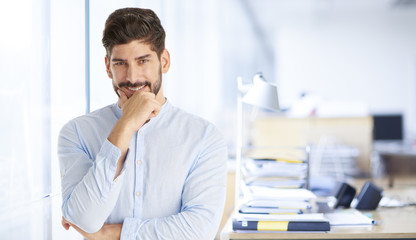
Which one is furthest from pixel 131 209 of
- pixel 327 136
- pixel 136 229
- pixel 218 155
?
pixel 327 136

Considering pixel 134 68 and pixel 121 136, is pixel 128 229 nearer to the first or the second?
pixel 121 136

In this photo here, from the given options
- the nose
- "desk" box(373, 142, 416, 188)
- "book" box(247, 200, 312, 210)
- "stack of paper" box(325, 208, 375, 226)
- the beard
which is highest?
the nose

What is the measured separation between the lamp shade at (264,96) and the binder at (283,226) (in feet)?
1.61

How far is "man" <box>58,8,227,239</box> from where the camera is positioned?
1167 millimetres

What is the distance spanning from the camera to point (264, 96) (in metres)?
1.94

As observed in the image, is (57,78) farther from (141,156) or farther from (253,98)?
(253,98)

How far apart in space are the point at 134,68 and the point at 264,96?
2.74ft

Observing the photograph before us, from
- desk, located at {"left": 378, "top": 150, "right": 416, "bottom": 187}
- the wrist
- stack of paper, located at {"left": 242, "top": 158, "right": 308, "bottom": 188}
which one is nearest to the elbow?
the wrist

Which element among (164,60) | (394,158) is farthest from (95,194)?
(394,158)

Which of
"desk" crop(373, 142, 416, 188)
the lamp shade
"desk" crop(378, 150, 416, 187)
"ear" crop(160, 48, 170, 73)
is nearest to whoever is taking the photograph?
"ear" crop(160, 48, 170, 73)

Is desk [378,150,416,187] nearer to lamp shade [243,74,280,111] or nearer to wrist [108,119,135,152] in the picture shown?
lamp shade [243,74,280,111]

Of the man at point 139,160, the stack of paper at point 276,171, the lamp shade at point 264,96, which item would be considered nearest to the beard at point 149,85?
the man at point 139,160

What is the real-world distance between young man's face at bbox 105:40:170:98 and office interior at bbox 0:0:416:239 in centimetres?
28

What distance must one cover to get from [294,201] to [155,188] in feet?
2.93
